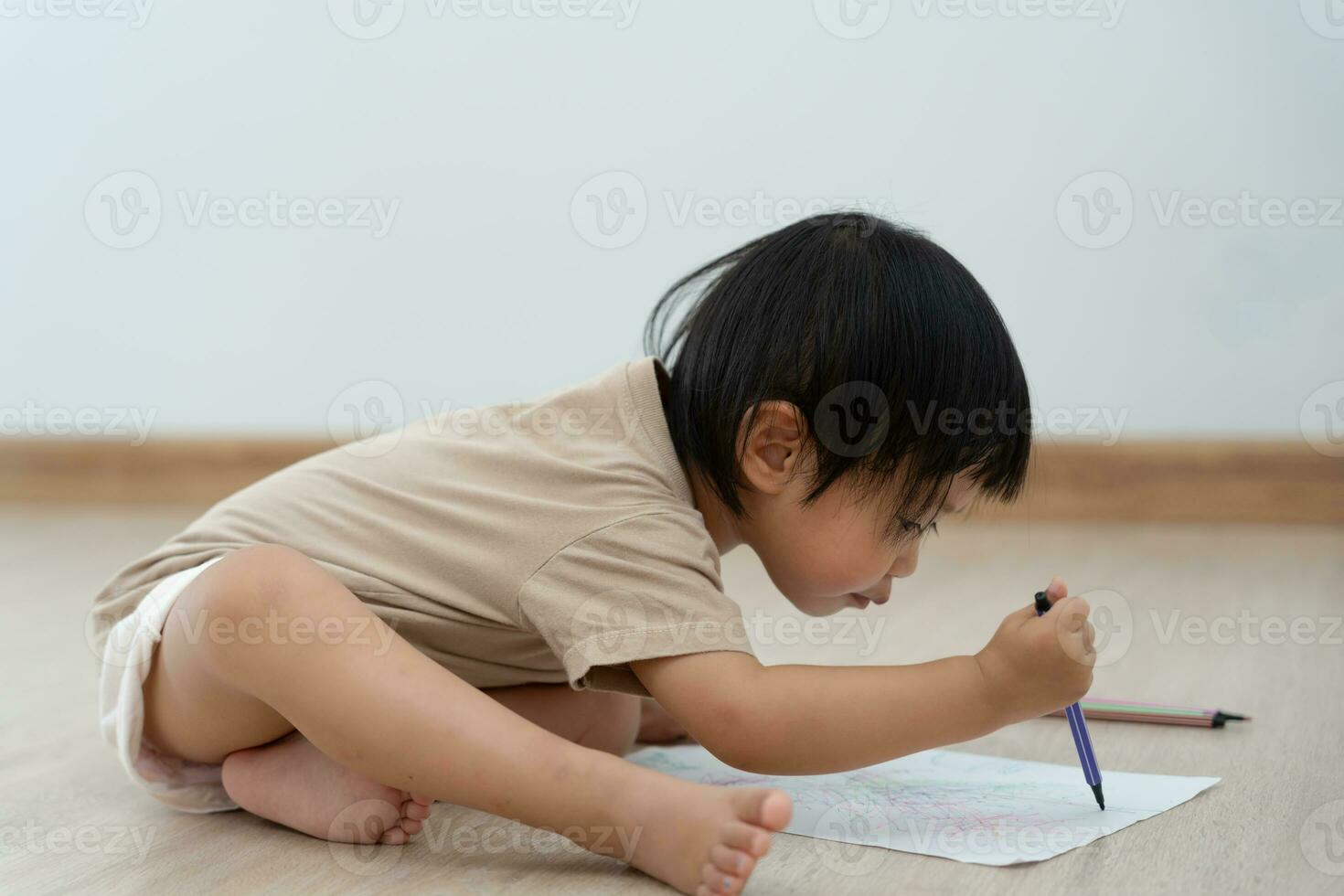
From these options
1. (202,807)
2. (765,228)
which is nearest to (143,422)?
(765,228)

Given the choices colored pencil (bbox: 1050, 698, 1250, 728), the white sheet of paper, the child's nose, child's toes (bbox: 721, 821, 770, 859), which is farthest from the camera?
colored pencil (bbox: 1050, 698, 1250, 728)

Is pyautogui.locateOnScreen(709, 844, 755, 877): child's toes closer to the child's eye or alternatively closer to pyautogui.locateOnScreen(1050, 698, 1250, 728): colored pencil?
the child's eye

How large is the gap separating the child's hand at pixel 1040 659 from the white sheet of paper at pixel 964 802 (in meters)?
0.07

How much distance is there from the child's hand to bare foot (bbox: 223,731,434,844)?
322 millimetres

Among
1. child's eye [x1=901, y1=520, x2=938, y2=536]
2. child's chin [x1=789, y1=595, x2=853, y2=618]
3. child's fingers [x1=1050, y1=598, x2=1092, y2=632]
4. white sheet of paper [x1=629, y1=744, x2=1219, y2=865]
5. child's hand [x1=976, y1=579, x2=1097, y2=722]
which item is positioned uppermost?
child's eye [x1=901, y1=520, x2=938, y2=536]

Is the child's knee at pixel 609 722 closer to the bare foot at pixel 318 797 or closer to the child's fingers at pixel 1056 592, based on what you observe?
the bare foot at pixel 318 797

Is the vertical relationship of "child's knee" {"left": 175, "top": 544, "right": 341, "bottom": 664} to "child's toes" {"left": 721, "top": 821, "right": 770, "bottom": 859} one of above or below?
above

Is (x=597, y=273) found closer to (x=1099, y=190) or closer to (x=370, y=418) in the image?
(x=370, y=418)

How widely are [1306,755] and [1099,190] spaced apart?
46.0 inches

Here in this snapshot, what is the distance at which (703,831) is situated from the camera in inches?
23.0

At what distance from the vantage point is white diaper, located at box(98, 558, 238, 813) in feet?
2.42

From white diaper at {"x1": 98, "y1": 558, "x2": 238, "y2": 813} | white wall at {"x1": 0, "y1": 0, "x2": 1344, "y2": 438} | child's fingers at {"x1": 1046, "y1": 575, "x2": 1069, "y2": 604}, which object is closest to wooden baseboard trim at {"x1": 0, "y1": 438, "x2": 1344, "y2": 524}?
white wall at {"x1": 0, "y1": 0, "x2": 1344, "y2": 438}

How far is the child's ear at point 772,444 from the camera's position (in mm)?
727

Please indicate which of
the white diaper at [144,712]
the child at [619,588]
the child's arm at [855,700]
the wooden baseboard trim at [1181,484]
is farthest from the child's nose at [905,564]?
the wooden baseboard trim at [1181,484]
